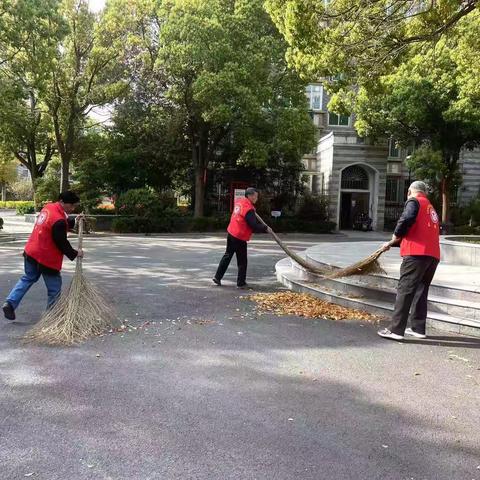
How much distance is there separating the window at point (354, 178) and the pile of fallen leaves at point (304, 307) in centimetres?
2584

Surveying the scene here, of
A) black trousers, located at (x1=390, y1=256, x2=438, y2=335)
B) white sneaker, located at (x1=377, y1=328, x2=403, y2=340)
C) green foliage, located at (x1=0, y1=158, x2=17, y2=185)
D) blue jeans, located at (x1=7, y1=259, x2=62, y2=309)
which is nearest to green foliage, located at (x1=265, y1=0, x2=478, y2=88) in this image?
black trousers, located at (x1=390, y1=256, x2=438, y2=335)

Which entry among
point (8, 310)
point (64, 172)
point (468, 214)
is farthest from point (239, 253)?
point (468, 214)

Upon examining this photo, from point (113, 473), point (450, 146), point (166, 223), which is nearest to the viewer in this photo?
point (113, 473)

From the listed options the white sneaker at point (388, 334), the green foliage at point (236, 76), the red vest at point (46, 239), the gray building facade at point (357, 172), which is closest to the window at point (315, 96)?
the gray building facade at point (357, 172)

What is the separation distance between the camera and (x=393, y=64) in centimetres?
1223

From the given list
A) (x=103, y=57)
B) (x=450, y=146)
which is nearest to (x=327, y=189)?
(x=450, y=146)

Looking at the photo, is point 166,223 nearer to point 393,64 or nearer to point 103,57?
point 103,57

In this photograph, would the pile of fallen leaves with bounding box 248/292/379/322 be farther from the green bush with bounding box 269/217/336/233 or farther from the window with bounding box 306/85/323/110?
the window with bounding box 306/85/323/110

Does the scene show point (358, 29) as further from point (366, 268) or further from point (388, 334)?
point (388, 334)

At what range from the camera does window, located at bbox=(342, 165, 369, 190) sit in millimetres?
33375

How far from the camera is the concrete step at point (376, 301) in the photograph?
6488mm

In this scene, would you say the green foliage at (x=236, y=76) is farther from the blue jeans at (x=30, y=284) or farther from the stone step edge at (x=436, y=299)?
the blue jeans at (x=30, y=284)

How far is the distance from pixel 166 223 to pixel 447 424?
23.2m

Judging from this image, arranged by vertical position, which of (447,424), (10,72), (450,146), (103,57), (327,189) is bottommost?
(447,424)
